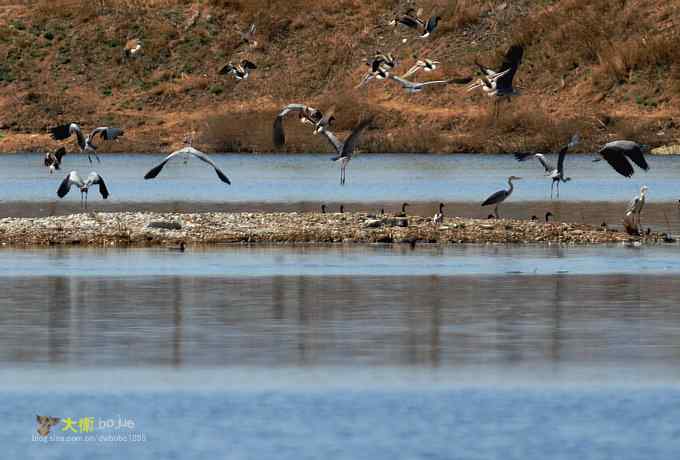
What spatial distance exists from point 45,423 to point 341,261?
14.7m

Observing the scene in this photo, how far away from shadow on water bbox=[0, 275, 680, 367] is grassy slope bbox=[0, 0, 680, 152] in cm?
6201

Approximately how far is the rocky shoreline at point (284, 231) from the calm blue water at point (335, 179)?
1346 centimetres

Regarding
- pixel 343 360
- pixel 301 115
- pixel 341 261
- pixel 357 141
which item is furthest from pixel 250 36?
pixel 343 360

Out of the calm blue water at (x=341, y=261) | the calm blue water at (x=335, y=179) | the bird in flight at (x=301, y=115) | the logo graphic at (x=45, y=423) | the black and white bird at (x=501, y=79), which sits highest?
the black and white bird at (x=501, y=79)

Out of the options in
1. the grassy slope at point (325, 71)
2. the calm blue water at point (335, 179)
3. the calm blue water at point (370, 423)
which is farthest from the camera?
the grassy slope at point (325, 71)

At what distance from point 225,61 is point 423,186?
51.6m

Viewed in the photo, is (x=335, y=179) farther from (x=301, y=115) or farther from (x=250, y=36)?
(x=250, y=36)

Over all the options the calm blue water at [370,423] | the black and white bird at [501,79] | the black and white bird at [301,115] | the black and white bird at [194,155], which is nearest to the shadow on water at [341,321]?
the calm blue water at [370,423]

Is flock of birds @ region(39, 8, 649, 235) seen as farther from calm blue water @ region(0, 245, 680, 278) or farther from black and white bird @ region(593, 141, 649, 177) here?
calm blue water @ region(0, 245, 680, 278)

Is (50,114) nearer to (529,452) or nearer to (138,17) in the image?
(138,17)

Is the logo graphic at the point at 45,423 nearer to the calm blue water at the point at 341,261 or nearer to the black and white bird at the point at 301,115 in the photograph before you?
the calm blue water at the point at 341,261

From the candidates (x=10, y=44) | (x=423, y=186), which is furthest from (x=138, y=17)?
(x=423, y=186)

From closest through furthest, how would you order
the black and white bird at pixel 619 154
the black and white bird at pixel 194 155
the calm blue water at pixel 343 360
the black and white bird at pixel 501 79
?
1. the calm blue water at pixel 343 360
2. the black and white bird at pixel 194 155
3. the black and white bird at pixel 619 154
4. the black and white bird at pixel 501 79

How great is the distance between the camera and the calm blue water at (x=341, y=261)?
2608 cm
